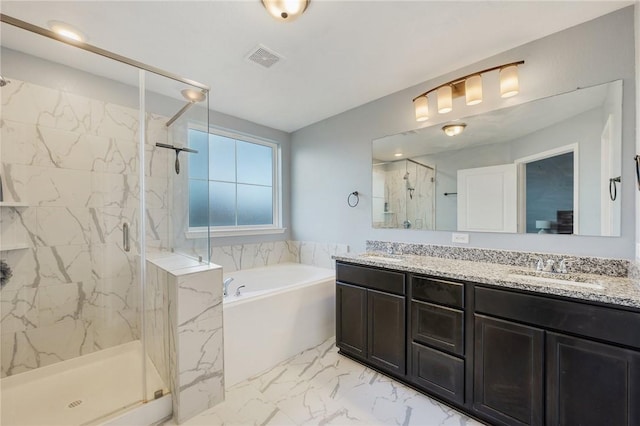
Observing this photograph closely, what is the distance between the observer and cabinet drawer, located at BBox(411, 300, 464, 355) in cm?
169

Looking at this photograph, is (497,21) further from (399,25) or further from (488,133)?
(488,133)

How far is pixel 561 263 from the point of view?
1.75 m

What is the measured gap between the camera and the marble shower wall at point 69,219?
6.43ft

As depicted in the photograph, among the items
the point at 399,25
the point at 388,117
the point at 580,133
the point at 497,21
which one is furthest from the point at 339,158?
the point at 580,133

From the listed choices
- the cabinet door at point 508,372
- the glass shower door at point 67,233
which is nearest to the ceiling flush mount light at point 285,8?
the glass shower door at point 67,233

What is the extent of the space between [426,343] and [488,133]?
1.68m

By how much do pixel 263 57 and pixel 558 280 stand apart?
2.49m

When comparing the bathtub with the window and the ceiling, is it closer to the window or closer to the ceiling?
the window

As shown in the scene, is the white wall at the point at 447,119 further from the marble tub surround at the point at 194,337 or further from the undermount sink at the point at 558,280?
the marble tub surround at the point at 194,337

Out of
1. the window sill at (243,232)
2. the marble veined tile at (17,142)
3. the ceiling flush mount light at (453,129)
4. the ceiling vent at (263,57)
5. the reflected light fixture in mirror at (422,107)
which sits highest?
the ceiling vent at (263,57)

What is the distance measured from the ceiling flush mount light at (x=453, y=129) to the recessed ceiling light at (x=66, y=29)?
2.81 metres

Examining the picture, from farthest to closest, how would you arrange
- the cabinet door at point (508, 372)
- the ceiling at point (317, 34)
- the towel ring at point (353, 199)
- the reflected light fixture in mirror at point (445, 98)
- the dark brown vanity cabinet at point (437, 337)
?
1. the towel ring at point (353, 199)
2. the reflected light fixture in mirror at point (445, 98)
3. the dark brown vanity cabinet at point (437, 337)
4. the ceiling at point (317, 34)
5. the cabinet door at point (508, 372)

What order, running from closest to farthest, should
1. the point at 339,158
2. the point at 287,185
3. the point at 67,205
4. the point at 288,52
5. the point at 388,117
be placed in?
the point at 288,52
the point at 67,205
the point at 388,117
the point at 339,158
the point at 287,185

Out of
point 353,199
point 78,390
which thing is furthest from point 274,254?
point 78,390
